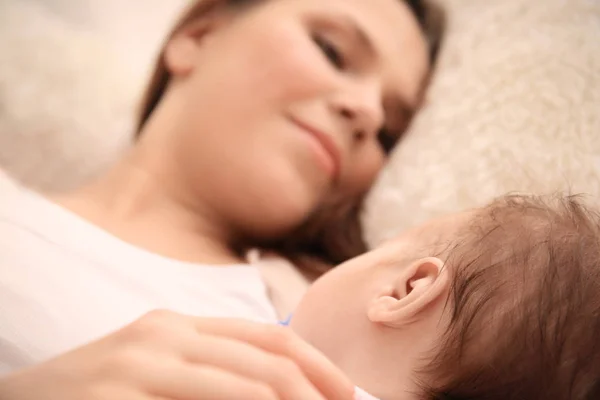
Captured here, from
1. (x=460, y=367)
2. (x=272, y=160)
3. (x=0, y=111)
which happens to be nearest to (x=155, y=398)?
(x=460, y=367)

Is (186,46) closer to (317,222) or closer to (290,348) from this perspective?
(317,222)

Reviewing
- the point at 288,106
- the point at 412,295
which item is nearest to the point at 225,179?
the point at 288,106

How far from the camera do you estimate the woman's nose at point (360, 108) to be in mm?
965

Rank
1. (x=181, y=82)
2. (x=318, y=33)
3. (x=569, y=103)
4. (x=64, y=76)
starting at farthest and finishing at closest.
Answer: (x=64, y=76), (x=181, y=82), (x=318, y=33), (x=569, y=103)

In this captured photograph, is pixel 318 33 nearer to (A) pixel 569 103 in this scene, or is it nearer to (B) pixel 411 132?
(B) pixel 411 132

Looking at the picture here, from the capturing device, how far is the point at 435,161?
92 cm

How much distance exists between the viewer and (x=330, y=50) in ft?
3.34

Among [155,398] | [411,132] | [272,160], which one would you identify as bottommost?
[411,132]

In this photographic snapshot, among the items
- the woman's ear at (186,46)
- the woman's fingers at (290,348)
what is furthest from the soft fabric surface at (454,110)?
the woman's fingers at (290,348)

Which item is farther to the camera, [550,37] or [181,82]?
[181,82]

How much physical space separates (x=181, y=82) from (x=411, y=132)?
17.9 inches

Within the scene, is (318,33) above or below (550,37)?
above

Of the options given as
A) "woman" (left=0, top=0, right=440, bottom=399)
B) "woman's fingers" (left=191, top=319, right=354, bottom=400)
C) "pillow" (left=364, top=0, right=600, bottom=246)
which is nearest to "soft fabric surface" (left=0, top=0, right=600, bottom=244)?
"pillow" (left=364, top=0, right=600, bottom=246)

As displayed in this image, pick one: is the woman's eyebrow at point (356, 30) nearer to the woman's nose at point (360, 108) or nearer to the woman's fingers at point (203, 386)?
the woman's nose at point (360, 108)
